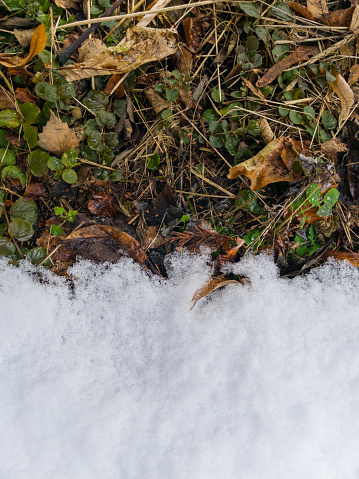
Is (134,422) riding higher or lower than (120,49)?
lower

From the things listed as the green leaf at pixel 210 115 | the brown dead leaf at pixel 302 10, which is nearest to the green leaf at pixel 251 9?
the brown dead leaf at pixel 302 10

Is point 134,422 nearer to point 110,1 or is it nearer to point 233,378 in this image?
point 233,378

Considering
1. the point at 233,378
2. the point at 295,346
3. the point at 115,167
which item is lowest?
the point at 233,378

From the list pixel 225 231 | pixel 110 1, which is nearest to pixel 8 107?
pixel 110 1

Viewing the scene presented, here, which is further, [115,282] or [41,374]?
→ [115,282]

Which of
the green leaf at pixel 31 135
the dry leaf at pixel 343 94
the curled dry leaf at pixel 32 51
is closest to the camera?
the curled dry leaf at pixel 32 51

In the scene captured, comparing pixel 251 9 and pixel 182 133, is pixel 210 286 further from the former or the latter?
pixel 251 9

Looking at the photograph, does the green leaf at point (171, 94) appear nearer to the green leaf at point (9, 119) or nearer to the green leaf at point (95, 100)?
the green leaf at point (95, 100)
